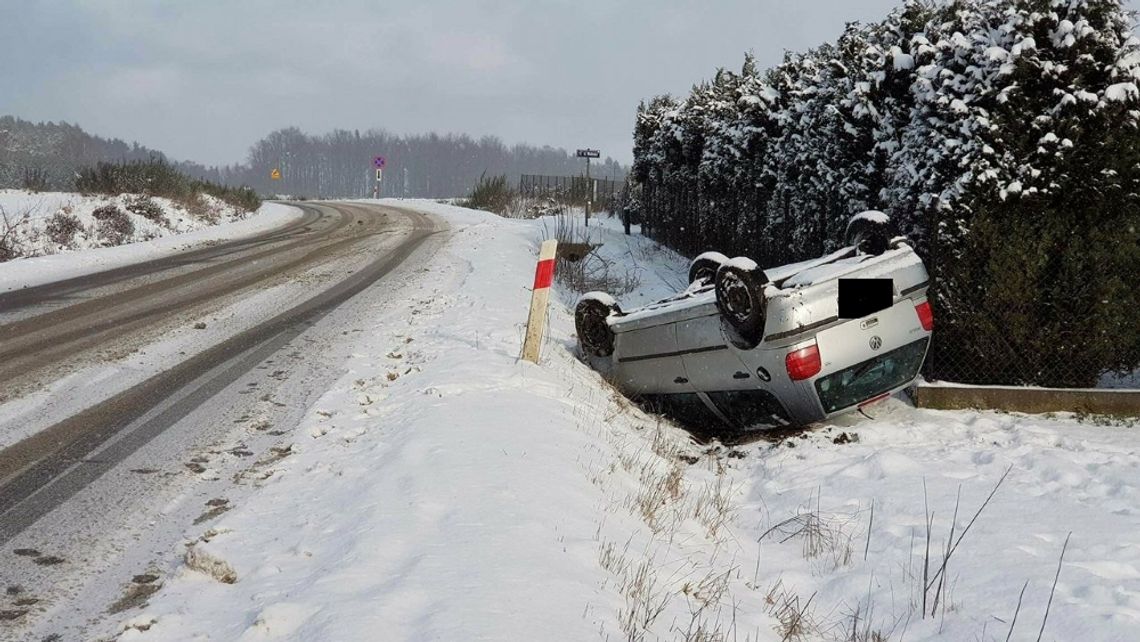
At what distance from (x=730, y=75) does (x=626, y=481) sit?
59.8 ft

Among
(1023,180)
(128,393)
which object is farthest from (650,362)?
(128,393)

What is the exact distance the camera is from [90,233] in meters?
19.0

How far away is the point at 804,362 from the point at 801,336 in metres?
0.21

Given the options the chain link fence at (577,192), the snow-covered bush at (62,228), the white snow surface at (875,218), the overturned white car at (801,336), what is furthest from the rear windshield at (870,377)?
the chain link fence at (577,192)

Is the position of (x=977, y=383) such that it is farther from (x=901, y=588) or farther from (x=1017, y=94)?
(x=901, y=588)

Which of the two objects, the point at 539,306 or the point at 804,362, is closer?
the point at 804,362

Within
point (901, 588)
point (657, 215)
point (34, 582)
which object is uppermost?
point (657, 215)

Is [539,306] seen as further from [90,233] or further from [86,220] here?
[86,220]

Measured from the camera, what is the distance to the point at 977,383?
25.0 feet

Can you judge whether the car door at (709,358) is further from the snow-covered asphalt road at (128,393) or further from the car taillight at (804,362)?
the snow-covered asphalt road at (128,393)

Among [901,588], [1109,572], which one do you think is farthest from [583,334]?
[1109,572]

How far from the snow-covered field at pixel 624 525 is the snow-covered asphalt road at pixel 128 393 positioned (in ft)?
1.16

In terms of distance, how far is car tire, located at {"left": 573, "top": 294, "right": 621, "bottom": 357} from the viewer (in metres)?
7.87

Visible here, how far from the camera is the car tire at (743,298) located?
5898mm
